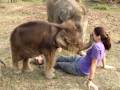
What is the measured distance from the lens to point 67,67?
5.93 m

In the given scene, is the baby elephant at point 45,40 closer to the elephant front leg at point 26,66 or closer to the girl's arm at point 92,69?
the elephant front leg at point 26,66

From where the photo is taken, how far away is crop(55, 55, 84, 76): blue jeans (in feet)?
19.2

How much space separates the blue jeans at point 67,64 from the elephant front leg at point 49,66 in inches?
12.3

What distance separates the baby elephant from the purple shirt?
9.0 inches

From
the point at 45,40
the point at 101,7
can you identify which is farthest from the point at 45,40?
the point at 101,7

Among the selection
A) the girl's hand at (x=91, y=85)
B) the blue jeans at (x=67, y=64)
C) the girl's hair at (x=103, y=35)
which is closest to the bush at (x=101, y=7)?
the blue jeans at (x=67, y=64)

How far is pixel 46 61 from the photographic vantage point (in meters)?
5.52

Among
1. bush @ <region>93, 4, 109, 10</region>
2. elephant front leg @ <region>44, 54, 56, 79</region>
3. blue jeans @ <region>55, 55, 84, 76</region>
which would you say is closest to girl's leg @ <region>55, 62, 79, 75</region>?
blue jeans @ <region>55, 55, 84, 76</region>

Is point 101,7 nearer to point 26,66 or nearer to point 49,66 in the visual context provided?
point 26,66

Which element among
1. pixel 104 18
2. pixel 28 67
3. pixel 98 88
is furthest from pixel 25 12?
pixel 98 88

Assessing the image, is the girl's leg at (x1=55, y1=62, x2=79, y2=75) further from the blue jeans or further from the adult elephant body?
the adult elephant body

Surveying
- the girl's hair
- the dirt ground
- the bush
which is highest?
the girl's hair

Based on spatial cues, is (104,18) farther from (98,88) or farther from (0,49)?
(98,88)

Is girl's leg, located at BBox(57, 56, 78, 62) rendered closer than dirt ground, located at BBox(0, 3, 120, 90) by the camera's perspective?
No
